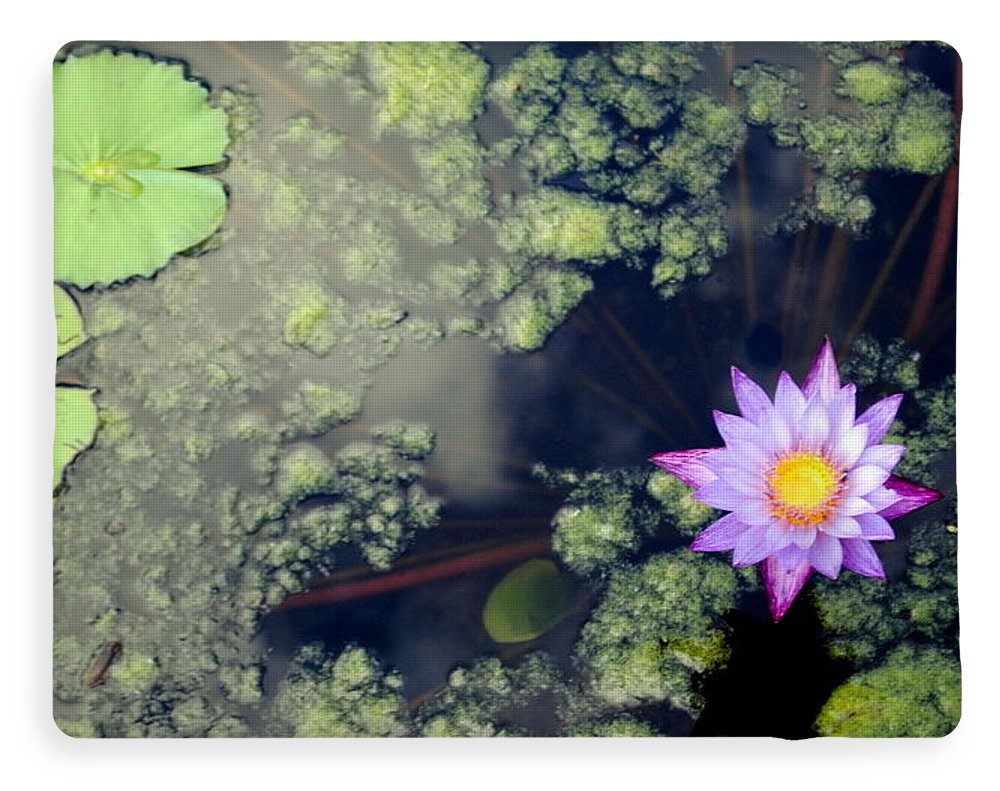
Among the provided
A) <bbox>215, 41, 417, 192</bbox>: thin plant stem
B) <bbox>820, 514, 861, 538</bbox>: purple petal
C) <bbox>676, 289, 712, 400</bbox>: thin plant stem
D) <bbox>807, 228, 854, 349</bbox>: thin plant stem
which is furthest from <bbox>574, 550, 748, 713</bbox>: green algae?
<bbox>215, 41, 417, 192</bbox>: thin plant stem

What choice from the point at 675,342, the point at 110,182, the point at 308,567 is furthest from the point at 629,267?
the point at 110,182

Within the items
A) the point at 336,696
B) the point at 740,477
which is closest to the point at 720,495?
the point at 740,477

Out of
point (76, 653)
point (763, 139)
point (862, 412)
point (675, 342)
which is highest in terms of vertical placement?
point (763, 139)

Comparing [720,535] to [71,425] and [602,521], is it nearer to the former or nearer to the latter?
[602,521]

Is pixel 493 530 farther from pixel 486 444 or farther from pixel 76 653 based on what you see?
pixel 76 653

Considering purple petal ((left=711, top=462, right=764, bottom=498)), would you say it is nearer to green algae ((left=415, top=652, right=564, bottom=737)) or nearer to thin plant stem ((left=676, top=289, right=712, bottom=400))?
thin plant stem ((left=676, top=289, right=712, bottom=400))

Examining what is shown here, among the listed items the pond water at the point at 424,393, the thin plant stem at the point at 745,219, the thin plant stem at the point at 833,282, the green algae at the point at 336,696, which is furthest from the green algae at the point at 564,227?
the green algae at the point at 336,696
